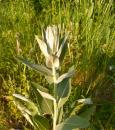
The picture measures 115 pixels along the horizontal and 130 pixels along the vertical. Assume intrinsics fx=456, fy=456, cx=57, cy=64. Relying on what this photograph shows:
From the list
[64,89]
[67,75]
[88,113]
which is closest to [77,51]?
[88,113]

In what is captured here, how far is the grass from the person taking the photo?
2.99 metres

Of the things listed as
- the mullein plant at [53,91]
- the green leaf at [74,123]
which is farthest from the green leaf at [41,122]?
the green leaf at [74,123]

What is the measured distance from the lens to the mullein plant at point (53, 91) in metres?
2.12

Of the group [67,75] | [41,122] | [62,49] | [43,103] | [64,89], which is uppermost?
[62,49]

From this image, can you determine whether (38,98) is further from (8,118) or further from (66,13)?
(66,13)

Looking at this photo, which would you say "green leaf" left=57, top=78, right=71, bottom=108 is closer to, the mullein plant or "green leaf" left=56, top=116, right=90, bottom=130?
the mullein plant

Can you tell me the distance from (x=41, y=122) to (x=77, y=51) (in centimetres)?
99

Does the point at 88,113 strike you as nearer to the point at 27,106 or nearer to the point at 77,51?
the point at 27,106

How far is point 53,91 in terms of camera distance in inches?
91.7

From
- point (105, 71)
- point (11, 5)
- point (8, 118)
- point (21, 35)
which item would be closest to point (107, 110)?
point (105, 71)

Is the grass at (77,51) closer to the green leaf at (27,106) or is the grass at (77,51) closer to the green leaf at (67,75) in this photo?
the green leaf at (27,106)

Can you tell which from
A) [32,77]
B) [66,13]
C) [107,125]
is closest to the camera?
[107,125]

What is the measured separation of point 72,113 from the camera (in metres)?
2.45

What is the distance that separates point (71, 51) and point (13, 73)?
466mm
